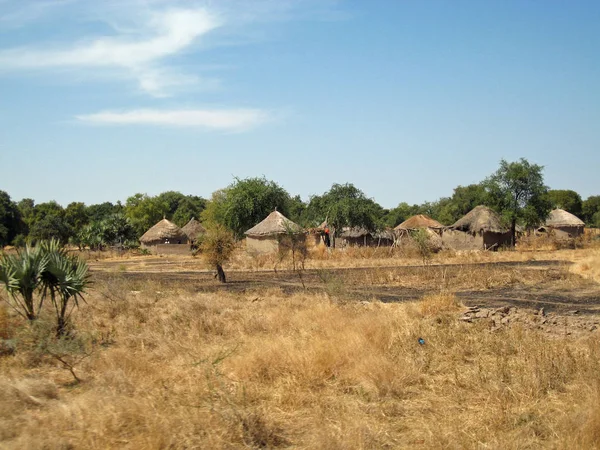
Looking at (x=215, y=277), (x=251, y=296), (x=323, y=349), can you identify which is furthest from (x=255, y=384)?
(x=215, y=277)

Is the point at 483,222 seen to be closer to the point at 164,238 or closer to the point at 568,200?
the point at 164,238

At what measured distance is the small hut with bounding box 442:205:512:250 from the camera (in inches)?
1789

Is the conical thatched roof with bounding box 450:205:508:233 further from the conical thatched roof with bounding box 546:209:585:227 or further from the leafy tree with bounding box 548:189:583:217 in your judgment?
the leafy tree with bounding box 548:189:583:217

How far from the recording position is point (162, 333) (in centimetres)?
1052

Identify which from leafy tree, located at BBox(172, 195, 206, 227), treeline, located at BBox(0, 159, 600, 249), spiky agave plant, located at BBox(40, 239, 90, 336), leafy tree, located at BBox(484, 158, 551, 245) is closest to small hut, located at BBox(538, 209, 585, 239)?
treeline, located at BBox(0, 159, 600, 249)

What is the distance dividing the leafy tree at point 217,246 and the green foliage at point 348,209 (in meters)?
23.1

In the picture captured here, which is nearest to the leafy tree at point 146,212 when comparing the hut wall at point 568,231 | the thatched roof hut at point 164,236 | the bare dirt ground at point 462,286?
the thatched roof hut at point 164,236

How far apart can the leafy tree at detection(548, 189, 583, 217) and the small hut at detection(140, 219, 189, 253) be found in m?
57.2

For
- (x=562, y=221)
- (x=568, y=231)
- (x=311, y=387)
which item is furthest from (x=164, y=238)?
(x=311, y=387)

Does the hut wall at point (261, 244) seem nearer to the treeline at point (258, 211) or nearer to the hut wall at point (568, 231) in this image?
the treeline at point (258, 211)

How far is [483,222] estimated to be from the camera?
1788 inches

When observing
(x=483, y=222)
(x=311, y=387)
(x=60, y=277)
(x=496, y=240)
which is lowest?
(x=311, y=387)

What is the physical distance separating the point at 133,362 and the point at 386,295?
10497 mm

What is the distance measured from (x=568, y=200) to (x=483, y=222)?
4883 cm
